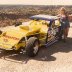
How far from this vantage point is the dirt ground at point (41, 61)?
1033 cm

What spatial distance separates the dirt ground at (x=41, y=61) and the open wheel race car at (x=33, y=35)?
13.6 inches

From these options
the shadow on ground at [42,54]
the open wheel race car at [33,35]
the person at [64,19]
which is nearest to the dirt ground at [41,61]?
the shadow on ground at [42,54]

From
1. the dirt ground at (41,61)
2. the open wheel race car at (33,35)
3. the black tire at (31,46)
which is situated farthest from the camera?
the open wheel race car at (33,35)

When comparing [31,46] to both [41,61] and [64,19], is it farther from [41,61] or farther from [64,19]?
[64,19]

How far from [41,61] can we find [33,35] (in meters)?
1.48

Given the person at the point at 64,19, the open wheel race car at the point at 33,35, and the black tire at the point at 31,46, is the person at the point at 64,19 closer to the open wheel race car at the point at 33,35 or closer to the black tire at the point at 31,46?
the open wheel race car at the point at 33,35

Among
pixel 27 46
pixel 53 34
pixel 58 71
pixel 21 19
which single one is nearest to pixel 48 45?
pixel 53 34

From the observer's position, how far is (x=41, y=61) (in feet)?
36.7

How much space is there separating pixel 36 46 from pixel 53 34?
80.5 inches

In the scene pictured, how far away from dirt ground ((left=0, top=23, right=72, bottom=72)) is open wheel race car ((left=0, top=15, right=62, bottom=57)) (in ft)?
1.14

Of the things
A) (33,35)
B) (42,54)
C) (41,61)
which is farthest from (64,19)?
(41,61)

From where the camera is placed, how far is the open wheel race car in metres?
11.3
